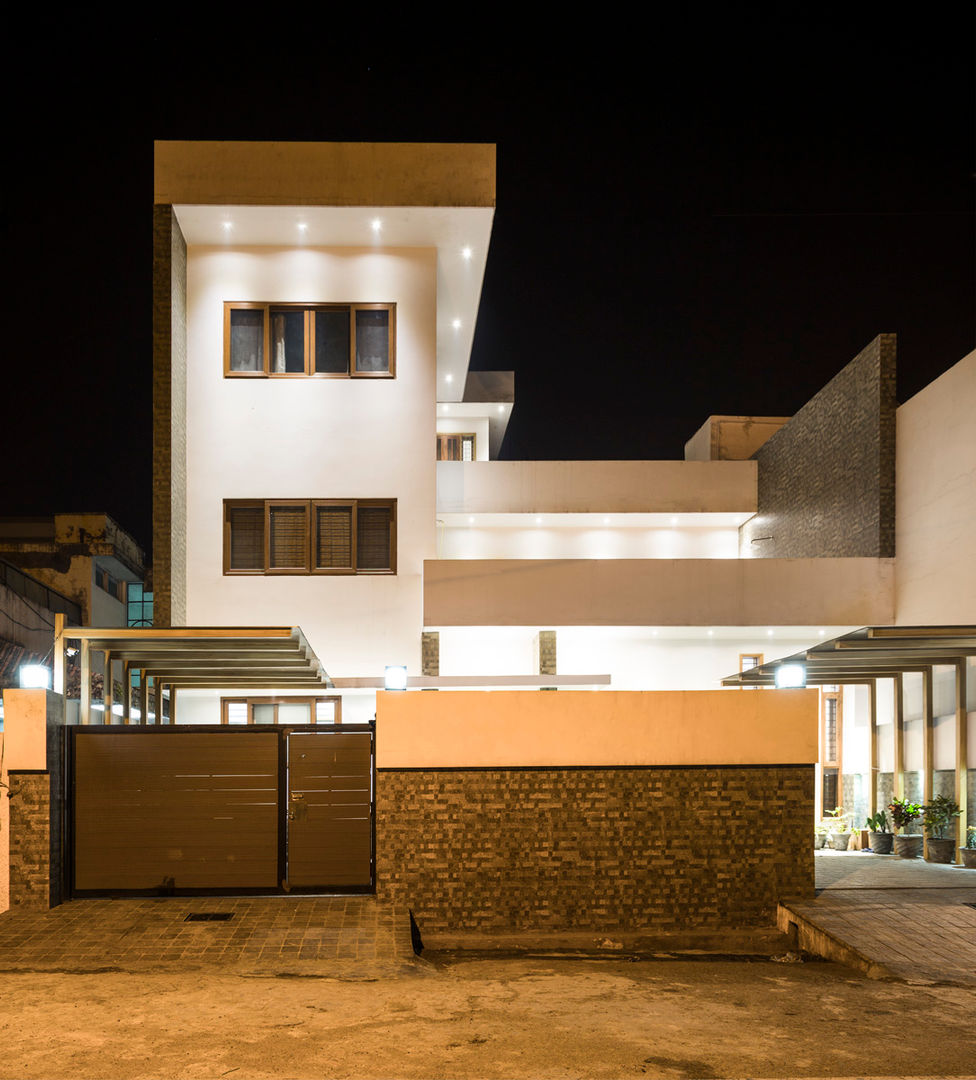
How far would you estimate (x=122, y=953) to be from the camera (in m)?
8.77

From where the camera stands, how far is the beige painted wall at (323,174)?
637 inches

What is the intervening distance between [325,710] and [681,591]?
6.65 meters

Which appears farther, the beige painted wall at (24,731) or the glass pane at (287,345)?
the glass pane at (287,345)

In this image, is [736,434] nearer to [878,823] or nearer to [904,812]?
[878,823]

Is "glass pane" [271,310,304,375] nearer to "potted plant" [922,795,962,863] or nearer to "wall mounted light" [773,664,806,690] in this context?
"wall mounted light" [773,664,806,690]

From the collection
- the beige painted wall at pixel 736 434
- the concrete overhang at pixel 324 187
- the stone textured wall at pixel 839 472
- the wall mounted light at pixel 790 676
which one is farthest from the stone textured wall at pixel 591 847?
the beige painted wall at pixel 736 434

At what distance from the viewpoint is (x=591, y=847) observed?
10.3 meters

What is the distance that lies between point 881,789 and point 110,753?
12.7 metres

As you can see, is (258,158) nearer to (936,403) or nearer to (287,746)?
(287,746)

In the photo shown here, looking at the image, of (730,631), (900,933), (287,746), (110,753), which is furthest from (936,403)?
(110,753)

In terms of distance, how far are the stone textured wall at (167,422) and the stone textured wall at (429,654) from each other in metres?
4.03

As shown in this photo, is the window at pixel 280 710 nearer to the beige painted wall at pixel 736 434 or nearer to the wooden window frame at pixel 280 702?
the wooden window frame at pixel 280 702

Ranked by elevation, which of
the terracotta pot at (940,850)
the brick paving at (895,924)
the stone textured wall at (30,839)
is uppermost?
the stone textured wall at (30,839)

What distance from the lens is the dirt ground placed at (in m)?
6.11
